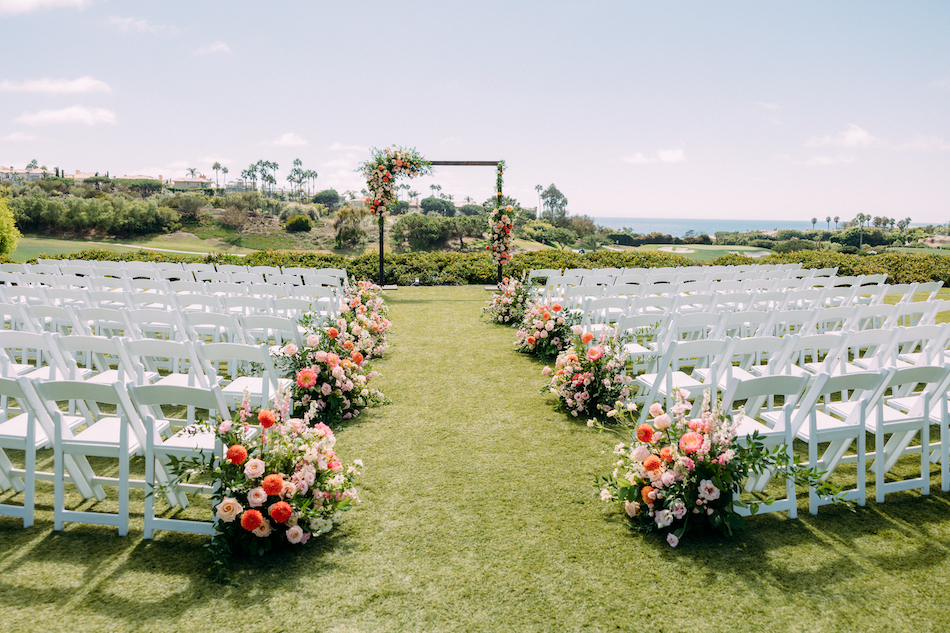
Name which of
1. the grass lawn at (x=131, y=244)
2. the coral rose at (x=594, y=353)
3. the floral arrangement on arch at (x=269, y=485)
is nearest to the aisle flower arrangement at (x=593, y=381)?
the coral rose at (x=594, y=353)

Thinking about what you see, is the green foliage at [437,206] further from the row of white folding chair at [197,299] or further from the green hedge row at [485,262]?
the row of white folding chair at [197,299]

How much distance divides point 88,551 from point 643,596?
2.70 m

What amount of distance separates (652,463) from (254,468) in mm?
2018

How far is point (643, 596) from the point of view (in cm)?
241

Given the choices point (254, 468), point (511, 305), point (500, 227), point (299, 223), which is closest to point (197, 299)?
point (254, 468)

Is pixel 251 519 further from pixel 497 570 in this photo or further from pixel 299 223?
pixel 299 223

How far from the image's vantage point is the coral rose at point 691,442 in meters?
2.78

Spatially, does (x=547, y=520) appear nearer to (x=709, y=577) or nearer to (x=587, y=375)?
(x=709, y=577)

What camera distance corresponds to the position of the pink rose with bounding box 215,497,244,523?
253 cm

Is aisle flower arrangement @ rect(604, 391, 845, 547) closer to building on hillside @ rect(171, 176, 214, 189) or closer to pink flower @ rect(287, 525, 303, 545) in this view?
pink flower @ rect(287, 525, 303, 545)

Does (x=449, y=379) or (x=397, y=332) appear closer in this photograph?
(x=449, y=379)

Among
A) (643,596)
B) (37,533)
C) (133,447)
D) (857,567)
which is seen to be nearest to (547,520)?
(643,596)

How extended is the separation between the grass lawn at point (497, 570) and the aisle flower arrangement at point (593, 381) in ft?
3.45

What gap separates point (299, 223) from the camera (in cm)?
3853
